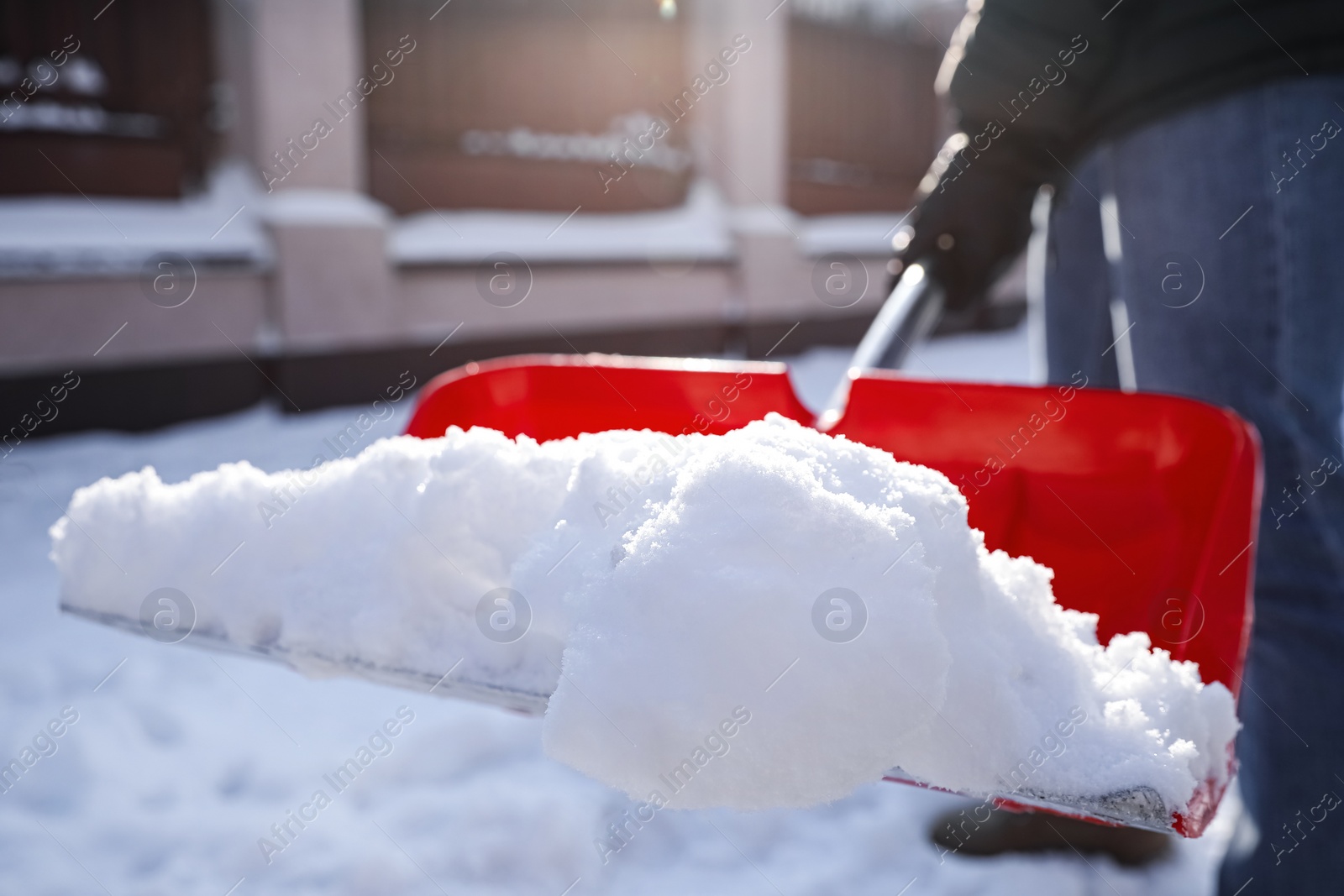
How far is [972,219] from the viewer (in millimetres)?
1458

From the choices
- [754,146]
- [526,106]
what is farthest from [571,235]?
[754,146]

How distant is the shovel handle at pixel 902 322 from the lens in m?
1.38

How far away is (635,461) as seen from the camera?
0.75m

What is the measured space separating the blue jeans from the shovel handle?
0.35 metres

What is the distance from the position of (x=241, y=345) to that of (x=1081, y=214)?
376 cm

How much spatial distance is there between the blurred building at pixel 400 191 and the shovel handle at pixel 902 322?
325 centimetres

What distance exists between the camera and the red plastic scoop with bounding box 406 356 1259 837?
0.84m

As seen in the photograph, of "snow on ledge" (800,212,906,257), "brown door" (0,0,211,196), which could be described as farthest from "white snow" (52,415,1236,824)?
"snow on ledge" (800,212,906,257)

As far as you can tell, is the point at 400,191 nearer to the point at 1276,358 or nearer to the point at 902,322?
the point at 902,322

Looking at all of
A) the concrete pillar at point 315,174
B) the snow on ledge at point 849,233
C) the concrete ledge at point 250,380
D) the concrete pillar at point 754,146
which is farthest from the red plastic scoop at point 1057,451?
the snow on ledge at point 849,233

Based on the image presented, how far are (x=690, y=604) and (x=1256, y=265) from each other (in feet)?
2.69

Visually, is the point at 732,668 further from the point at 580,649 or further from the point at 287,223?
the point at 287,223

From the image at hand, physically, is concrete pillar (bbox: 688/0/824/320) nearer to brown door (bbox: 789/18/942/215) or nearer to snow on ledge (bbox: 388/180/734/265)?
snow on ledge (bbox: 388/180/734/265)

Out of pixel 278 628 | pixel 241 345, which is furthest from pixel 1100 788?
pixel 241 345
